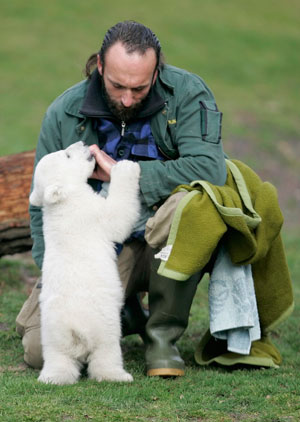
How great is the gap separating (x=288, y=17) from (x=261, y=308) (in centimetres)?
2220

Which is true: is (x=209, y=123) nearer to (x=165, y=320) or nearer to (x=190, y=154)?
(x=190, y=154)

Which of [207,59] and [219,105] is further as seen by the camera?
[207,59]

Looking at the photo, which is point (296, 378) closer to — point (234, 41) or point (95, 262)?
point (95, 262)

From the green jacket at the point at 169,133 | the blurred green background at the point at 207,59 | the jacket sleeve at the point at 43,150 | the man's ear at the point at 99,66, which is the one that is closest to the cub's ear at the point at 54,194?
the green jacket at the point at 169,133

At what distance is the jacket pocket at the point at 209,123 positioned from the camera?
194 inches

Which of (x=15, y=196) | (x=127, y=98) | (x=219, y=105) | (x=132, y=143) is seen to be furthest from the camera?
(x=219, y=105)

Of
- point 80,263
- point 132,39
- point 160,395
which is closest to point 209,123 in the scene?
point 132,39

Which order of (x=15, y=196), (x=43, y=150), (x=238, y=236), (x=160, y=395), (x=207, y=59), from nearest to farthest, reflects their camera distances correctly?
(x=160, y=395) < (x=238, y=236) < (x=43, y=150) < (x=15, y=196) < (x=207, y=59)

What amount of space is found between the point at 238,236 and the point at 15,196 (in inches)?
102

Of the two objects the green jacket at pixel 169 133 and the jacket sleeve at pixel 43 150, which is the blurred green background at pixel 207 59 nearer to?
the green jacket at pixel 169 133

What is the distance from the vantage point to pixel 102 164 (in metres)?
4.87

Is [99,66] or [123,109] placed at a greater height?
[99,66]

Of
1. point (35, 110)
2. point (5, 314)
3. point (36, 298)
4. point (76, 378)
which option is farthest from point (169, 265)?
point (35, 110)

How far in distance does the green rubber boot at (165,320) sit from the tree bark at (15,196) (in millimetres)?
2028
